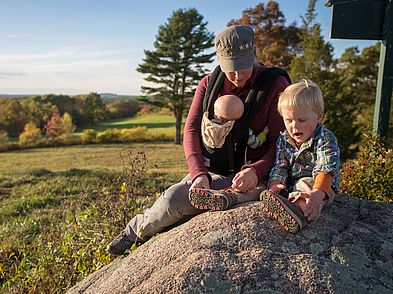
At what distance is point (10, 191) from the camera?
1040cm

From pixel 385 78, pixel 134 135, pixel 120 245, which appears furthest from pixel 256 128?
pixel 134 135

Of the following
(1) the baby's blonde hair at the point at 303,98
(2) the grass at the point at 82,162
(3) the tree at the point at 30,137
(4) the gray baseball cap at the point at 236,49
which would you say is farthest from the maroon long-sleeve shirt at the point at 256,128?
(3) the tree at the point at 30,137

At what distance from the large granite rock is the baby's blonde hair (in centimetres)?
66

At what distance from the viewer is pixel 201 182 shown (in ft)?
8.87

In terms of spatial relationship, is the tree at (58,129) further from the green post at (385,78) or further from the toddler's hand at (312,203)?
the toddler's hand at (312,203)

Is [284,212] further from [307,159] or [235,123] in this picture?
[235,123]

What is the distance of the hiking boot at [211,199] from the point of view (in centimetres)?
242

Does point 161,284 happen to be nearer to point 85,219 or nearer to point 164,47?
point 85,219

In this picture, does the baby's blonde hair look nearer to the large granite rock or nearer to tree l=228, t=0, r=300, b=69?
the large granite rock

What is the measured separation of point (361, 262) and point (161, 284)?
101cm

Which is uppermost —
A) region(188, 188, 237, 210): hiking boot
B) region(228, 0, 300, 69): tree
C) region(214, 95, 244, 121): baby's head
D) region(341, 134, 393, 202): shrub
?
region(228, 0, 300, 69): tree

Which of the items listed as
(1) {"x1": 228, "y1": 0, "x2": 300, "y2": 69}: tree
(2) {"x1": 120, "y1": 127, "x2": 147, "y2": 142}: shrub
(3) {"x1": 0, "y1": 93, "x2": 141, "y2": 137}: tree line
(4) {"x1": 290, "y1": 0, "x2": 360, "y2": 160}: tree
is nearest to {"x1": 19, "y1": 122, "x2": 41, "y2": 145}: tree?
(3) {"x1": 0, "y1": 93, "x2": 141, "y2": 137}: tree line

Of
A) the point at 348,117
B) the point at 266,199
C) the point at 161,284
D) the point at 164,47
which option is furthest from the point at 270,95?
the point at 164,47

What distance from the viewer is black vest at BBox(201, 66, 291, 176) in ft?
9.36
